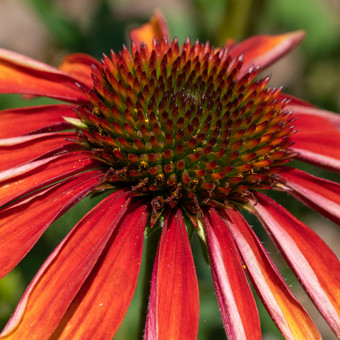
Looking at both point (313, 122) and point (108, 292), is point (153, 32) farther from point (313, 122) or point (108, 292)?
point (108, 292)

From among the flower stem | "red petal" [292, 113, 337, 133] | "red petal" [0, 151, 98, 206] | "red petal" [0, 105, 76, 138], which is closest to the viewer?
"red petal" [0, 151, 98, 206]

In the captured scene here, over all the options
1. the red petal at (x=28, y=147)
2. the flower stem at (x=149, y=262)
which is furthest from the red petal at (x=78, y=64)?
the flower stem at (x=149, y=262)

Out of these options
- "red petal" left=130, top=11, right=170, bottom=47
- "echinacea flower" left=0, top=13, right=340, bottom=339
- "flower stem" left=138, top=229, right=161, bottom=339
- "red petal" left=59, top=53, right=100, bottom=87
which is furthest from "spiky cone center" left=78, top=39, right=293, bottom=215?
"red petal" left=130, top=11, right=170, bottom=47

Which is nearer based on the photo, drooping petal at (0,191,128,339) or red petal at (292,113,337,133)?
drooping petal at (0,191,128,339)

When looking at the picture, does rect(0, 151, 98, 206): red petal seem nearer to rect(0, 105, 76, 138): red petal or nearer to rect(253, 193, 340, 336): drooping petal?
rect(0, 105, 76, 138): red petal

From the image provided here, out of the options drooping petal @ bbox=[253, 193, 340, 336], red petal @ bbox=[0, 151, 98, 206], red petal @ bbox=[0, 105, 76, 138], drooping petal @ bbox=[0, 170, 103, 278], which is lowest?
drooping petal @ bbox=[253, 193, 340, 336]

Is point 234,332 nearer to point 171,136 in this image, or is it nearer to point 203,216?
point 203,216

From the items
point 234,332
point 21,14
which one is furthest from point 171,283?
point 21,14
